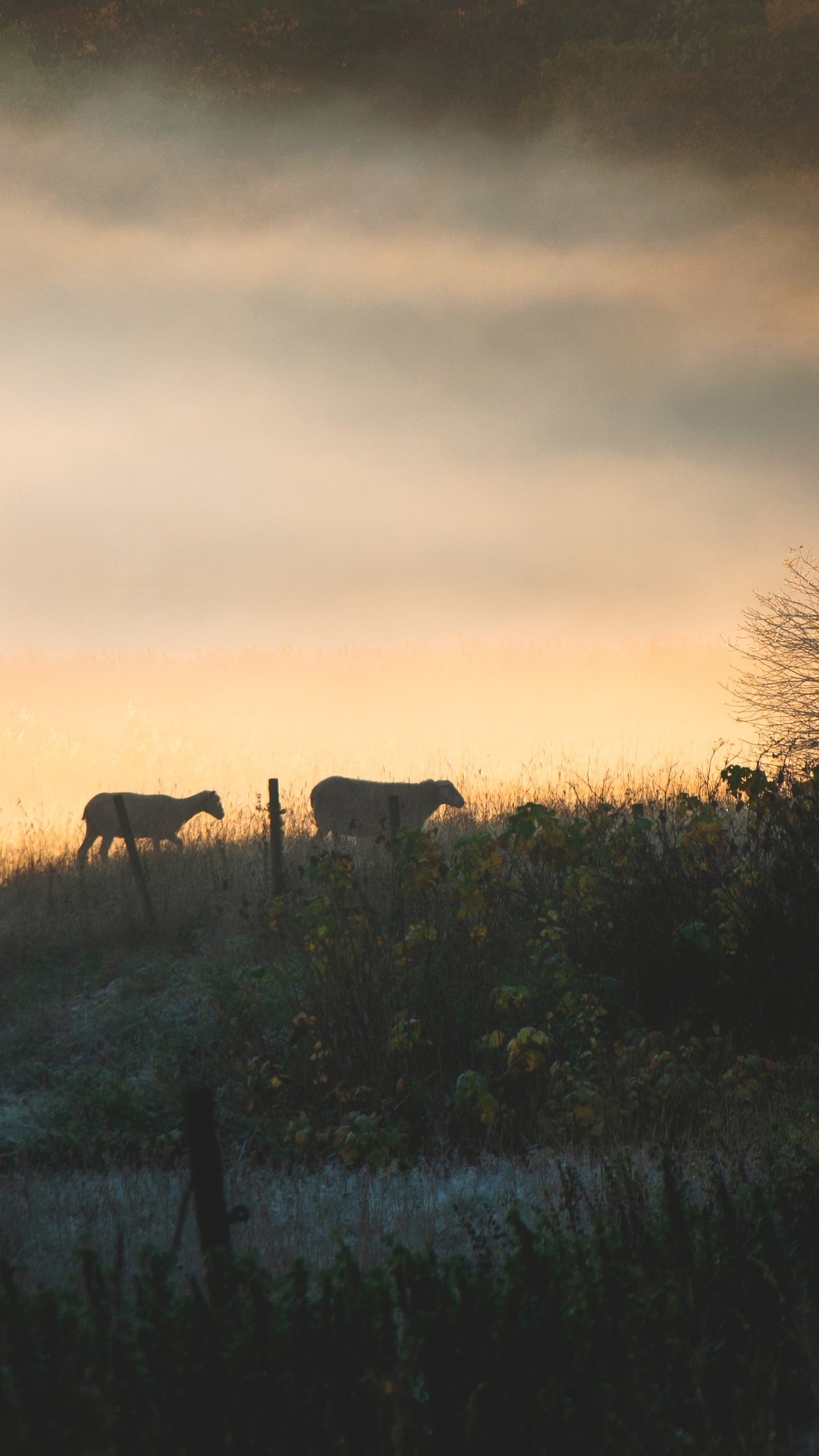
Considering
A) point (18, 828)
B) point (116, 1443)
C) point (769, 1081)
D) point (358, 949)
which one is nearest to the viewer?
point (116, 1443)

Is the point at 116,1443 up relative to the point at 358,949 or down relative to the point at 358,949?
down

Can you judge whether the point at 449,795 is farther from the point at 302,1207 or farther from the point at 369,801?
the point at 302,1207

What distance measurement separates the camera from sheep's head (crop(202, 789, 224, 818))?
23.3 metres

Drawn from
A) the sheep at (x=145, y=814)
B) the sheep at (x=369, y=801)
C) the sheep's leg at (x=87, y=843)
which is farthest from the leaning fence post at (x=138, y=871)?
the sheep at (x=369, y=801)

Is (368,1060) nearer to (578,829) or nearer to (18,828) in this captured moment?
(578,829)

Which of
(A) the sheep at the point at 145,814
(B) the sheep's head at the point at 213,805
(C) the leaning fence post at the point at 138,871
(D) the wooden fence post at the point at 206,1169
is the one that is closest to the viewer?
(D) the wooden fence post at the point at 206,1169

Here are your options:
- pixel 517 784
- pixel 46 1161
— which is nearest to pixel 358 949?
pixel 46 1161

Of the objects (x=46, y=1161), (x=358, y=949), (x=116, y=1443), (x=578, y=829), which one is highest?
(x=578, y=829)

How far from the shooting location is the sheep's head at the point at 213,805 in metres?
23.3

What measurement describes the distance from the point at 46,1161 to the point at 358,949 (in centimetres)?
286

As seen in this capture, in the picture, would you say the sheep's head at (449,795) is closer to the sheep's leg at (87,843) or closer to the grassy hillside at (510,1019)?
the sheep's leg at (87,843)

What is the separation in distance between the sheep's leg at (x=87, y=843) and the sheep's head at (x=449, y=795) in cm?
614

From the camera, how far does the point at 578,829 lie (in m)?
10.2

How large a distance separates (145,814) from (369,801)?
4262 millimetres
